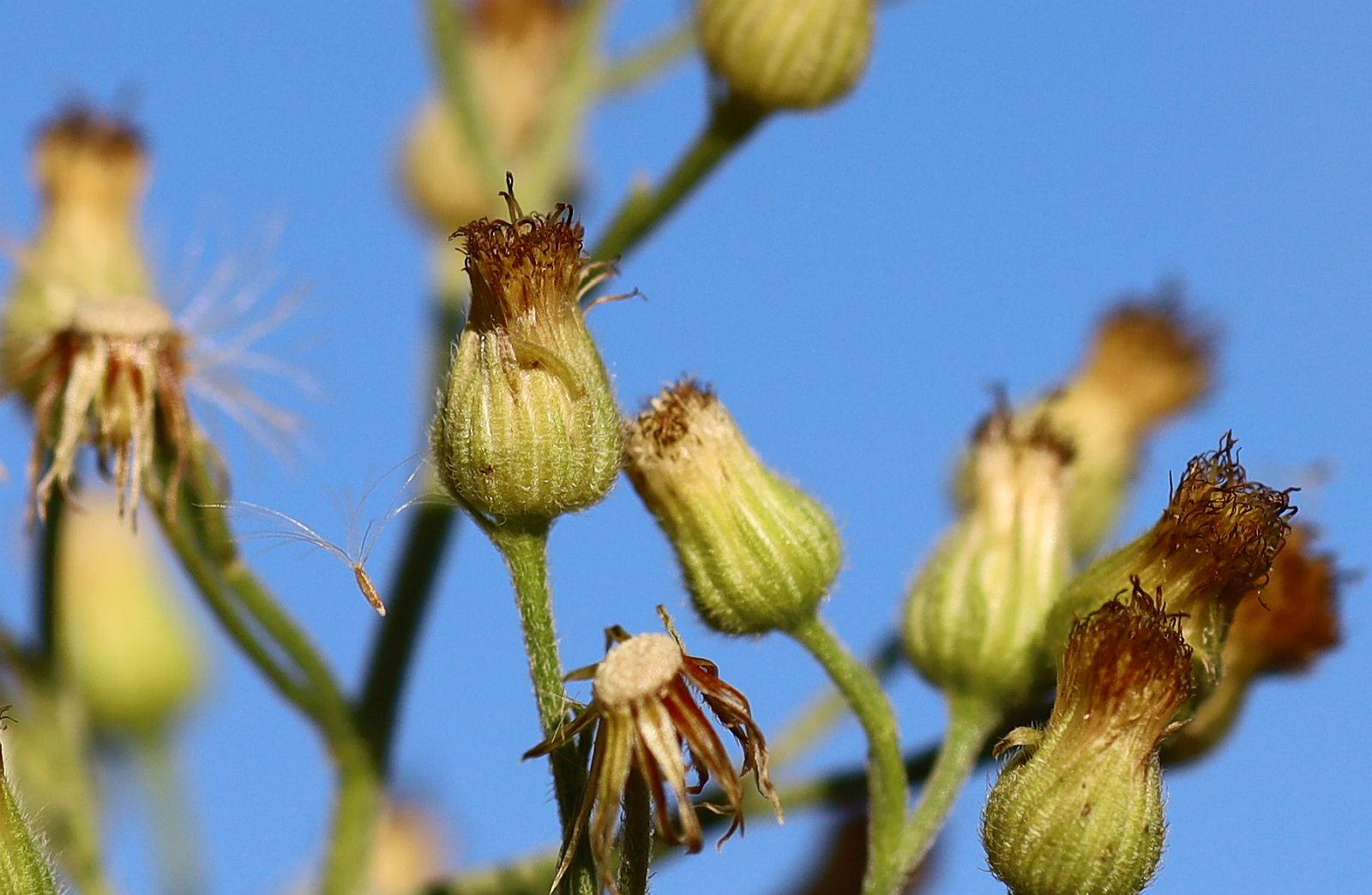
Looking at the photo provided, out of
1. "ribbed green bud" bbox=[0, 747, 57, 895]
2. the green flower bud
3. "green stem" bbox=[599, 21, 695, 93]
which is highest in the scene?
"green stem" bbox=[599, 21, 695, 93]

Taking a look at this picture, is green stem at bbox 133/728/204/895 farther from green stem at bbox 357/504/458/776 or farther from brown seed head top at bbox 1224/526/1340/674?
brown seed head top at bbox 1224/526/1340/674

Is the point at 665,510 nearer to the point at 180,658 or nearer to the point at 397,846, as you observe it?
the point at 180,658

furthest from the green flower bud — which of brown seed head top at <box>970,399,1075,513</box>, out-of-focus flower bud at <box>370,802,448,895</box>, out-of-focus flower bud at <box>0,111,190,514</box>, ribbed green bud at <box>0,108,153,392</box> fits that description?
out-of-focus flower bud at <box>370,802,448,895</box>

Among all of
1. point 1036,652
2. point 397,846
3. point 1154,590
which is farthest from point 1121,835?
point 397,846

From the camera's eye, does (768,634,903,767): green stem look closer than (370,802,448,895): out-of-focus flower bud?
Yes

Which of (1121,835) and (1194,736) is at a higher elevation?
(1194,736)
